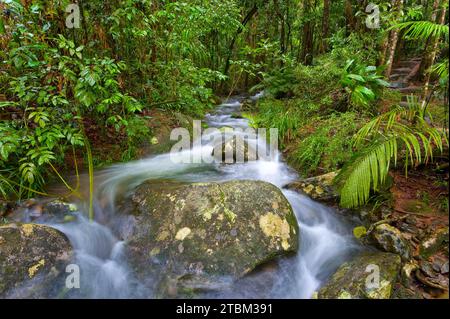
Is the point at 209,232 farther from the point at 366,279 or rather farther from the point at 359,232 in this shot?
the point at 359,232

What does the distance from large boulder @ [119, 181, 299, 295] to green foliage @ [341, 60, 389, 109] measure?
266cm

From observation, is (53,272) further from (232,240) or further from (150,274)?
(232,240)

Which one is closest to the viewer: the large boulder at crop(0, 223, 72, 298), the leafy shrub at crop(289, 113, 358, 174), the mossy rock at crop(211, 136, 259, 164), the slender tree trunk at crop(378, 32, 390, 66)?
the large boulder at crop(0, 223, 72, 298)

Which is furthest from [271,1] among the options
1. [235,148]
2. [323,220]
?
[323,220]

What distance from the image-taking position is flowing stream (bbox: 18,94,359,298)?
2.81m

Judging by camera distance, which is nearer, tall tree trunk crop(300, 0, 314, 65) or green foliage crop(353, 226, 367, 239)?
green foliage crop(353, 226, 367, 239)

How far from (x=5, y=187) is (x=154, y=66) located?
10.1 ft

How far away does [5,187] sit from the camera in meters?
3.46

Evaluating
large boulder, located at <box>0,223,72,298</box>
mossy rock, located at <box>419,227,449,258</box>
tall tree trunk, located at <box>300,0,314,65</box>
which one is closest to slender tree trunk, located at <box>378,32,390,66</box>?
tall tree trunk, located at <box>300,0,314,65</box>

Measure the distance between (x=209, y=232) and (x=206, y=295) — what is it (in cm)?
60

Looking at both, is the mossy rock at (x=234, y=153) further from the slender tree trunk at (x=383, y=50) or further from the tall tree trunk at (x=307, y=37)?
the tall tree trunk at (x=307, y=37)

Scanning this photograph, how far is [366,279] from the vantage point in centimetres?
253

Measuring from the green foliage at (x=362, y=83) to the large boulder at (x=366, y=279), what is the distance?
293 centimetres

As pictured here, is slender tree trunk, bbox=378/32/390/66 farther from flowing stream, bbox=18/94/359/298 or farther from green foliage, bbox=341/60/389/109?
flowing stream, bbox=18/94/359/298
